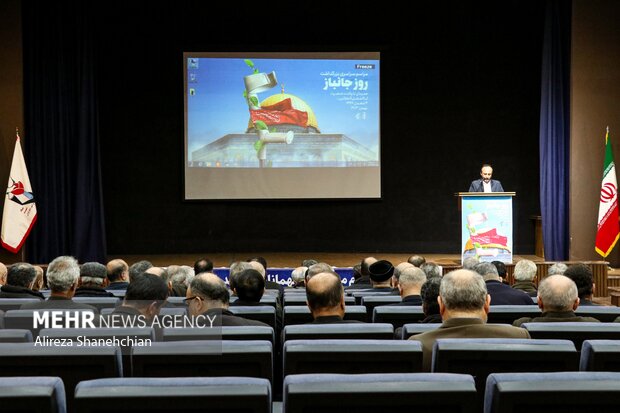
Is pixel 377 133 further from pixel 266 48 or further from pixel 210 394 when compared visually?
pixel 210 394

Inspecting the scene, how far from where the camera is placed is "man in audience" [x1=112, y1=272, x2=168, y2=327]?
10.6ft

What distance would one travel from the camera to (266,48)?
10844 mm

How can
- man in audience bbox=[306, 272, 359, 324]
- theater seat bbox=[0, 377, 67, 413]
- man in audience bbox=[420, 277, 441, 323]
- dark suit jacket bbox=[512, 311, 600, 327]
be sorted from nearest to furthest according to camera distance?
theater seat bbox=[0, 377, 67, 413] < man in audience bbox=[306, 272, 359, 324] < dark suit jacket bbox=[512, 311, 600, 327] < man in audience bbox=[420, 277, 441, 323]

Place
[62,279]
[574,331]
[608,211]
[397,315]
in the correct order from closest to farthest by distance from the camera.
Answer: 1. [574,331]
2. [397,315]
3. [62,279]
4. [608,211]

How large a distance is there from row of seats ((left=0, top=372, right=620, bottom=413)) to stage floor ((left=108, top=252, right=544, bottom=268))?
8063 mm

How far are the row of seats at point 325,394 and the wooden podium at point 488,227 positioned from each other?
6.69m

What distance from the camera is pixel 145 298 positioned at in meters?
3.28

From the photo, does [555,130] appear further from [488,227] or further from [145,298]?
[145,298]

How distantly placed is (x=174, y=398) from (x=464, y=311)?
1575mm

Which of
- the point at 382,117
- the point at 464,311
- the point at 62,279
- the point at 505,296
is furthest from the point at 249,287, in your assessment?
the point at 382,117

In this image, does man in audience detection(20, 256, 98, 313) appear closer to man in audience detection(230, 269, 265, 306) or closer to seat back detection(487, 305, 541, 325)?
man in audience detection(230, 269, 265, 306)

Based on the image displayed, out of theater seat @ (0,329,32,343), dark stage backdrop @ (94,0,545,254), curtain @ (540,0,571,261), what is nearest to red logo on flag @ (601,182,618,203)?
curtain @ (540,0,571,261)

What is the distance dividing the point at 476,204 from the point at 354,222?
3.19 meters

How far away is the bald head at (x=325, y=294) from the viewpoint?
10.3ft
